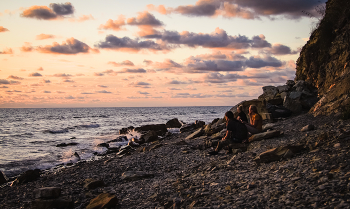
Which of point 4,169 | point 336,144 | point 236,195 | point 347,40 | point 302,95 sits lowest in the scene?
point 4,169

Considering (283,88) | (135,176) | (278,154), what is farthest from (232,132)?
(283,88)

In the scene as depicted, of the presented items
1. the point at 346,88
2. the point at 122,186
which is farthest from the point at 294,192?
the point at 346,88

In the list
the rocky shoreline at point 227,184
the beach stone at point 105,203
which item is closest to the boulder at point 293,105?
the rocky shoreline at point 227,184

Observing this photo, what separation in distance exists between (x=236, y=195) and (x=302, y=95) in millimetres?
20624

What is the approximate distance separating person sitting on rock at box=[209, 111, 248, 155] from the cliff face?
6022mm

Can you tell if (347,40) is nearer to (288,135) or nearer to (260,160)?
(288,135)

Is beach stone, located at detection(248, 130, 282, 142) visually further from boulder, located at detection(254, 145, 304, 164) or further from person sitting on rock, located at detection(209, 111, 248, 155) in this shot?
boulder, located at detection(254, 145, 304, 164)

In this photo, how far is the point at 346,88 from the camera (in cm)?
1456

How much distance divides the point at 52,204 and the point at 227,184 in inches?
204

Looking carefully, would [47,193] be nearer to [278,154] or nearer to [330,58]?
[278,154]

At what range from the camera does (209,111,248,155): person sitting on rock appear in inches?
472

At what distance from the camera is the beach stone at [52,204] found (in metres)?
7.34

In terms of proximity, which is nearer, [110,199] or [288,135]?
[110,199]

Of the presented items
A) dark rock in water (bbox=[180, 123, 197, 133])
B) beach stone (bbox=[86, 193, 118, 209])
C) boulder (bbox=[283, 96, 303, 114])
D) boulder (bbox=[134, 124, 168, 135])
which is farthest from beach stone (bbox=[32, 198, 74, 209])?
boulder (bbox=[134, 124, 168, 135])
